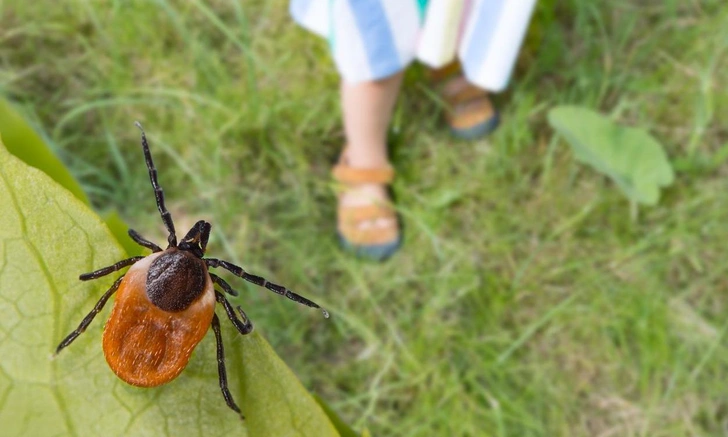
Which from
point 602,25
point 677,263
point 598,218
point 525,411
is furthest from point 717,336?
point 602,25

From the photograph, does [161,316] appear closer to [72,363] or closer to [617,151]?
[72,363]

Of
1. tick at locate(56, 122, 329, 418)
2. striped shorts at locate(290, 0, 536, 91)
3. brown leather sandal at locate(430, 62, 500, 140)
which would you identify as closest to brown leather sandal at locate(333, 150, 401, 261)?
brown leather sandal at locate(430, 62, 500, 140)

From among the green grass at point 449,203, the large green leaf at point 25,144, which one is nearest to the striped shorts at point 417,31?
the green grass at point 449,203

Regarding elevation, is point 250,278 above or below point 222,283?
below

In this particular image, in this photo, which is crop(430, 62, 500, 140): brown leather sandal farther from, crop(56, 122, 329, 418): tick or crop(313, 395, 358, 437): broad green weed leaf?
crop(313, 395, 358, 437): broad green weed leaf

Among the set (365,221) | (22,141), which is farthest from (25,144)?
(365,221)

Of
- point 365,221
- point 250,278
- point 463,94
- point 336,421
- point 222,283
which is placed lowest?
point 365,221

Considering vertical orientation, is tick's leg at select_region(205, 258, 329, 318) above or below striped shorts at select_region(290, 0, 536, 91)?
above
